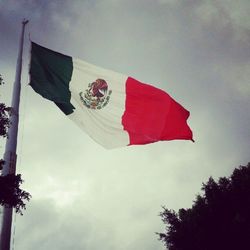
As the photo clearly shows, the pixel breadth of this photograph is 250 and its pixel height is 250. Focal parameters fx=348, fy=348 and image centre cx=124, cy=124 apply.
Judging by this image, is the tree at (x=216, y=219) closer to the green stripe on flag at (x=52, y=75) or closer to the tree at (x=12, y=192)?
the green stripe on flag at (x=52, y=75)

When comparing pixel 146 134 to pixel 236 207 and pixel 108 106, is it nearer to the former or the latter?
pixel 108 106

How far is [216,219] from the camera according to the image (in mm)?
21609

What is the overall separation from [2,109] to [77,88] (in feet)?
12.8

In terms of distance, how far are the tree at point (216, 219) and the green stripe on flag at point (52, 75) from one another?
44.0ft

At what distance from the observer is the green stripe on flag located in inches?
422

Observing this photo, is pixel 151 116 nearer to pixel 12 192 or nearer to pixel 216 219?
pixel 12 192

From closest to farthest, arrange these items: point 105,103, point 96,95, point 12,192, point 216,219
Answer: point 12,192, point 96,95, point 105,103, point 216,219

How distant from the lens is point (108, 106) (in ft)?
38.3

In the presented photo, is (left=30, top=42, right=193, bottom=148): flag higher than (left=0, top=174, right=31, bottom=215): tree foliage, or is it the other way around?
(left=30, top=42, right=193, bottom=148): flag

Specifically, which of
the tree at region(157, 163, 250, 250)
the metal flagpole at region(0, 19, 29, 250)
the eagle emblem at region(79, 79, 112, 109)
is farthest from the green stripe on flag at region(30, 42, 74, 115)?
the tree at region(157, 163, 250, 250)

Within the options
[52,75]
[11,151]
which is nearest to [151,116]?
[52,75]

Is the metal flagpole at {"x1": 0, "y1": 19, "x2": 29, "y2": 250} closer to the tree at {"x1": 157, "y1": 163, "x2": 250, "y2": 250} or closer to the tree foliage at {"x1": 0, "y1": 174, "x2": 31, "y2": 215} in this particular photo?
the tree foliage at {"x1": 0, "y1": 174, "x2": 31, "y2": 215}

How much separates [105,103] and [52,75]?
77.2 inches

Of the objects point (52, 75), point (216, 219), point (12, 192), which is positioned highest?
point (52, 75)
